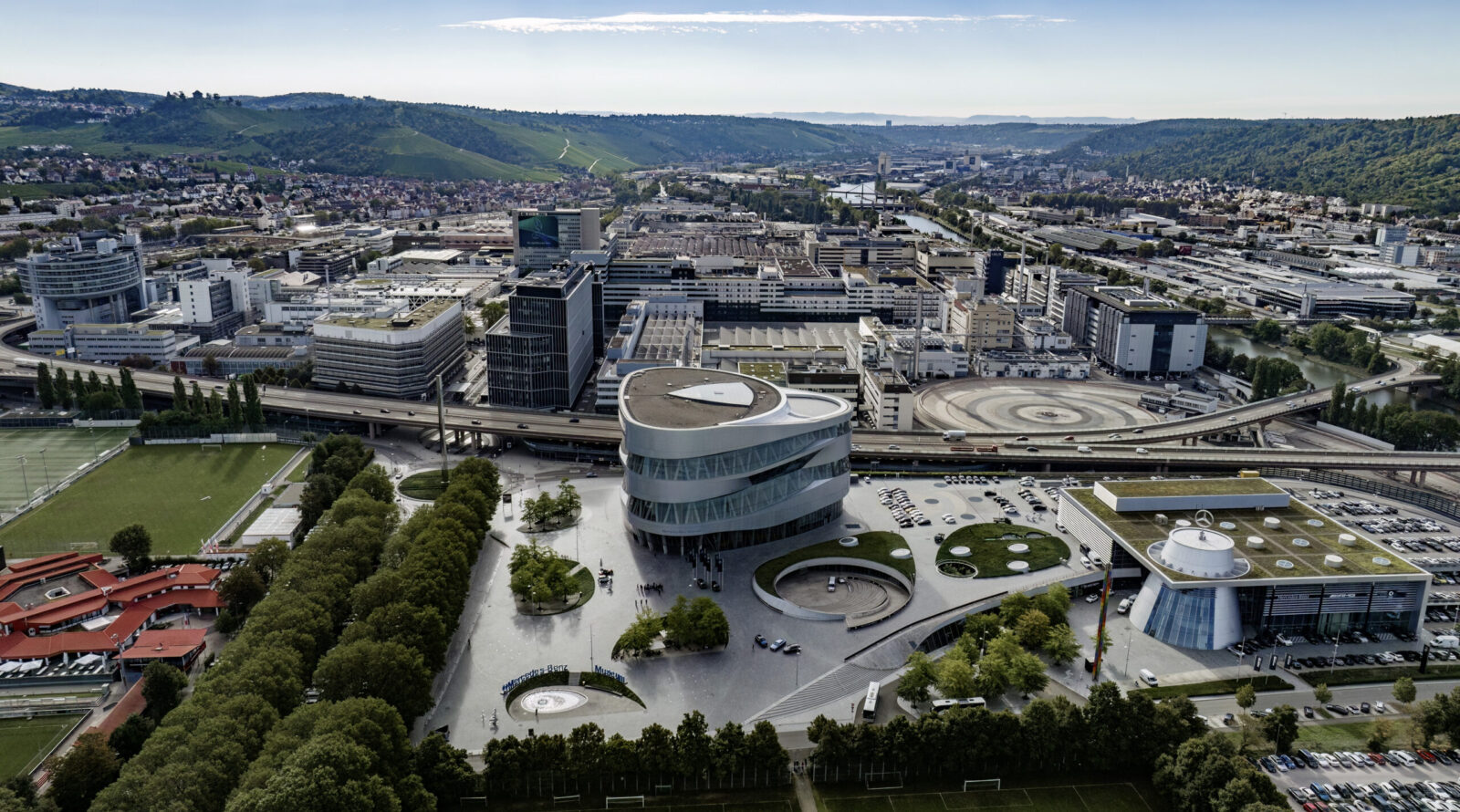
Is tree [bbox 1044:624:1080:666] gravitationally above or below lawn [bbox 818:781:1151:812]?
above

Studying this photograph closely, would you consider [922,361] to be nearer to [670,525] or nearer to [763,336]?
[763,336]

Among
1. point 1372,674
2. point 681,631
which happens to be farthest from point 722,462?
point 1372,674

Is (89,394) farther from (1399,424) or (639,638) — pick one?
(1399,424)

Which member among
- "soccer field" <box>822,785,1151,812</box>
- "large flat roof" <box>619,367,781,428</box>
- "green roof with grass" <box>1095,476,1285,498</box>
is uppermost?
"large flat roof" <box>619,367,781,428</box>

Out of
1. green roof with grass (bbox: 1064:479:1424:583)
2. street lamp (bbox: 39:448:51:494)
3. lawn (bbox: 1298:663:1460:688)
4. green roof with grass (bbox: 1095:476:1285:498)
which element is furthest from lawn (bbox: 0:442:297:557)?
lawn (bbox: 1298:663:1460:688)

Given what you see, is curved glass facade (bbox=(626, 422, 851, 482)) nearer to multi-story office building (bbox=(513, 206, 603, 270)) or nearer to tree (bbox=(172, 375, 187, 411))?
tree (bbox=(172, 375, 187, 411))

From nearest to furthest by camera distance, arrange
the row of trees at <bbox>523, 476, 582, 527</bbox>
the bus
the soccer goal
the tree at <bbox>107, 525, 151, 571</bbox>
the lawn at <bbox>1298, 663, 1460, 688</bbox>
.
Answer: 1. the soccer goal
2. the bus
3. the lawn at <bbox>1298, 663, 1460, 688</bbox>
4. the tree at <bbox>107, 525, 151, 571</bbox>
5. the row of trees at <bbox>523, 476, 582, 527</bbox>

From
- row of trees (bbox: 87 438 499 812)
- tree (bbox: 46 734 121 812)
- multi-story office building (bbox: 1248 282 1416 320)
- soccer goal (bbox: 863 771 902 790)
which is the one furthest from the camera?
multi-story office building (bbox: 1248 282 1416 320)

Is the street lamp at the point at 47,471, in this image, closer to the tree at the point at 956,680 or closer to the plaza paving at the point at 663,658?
the plaza paving at the point at 663,658
